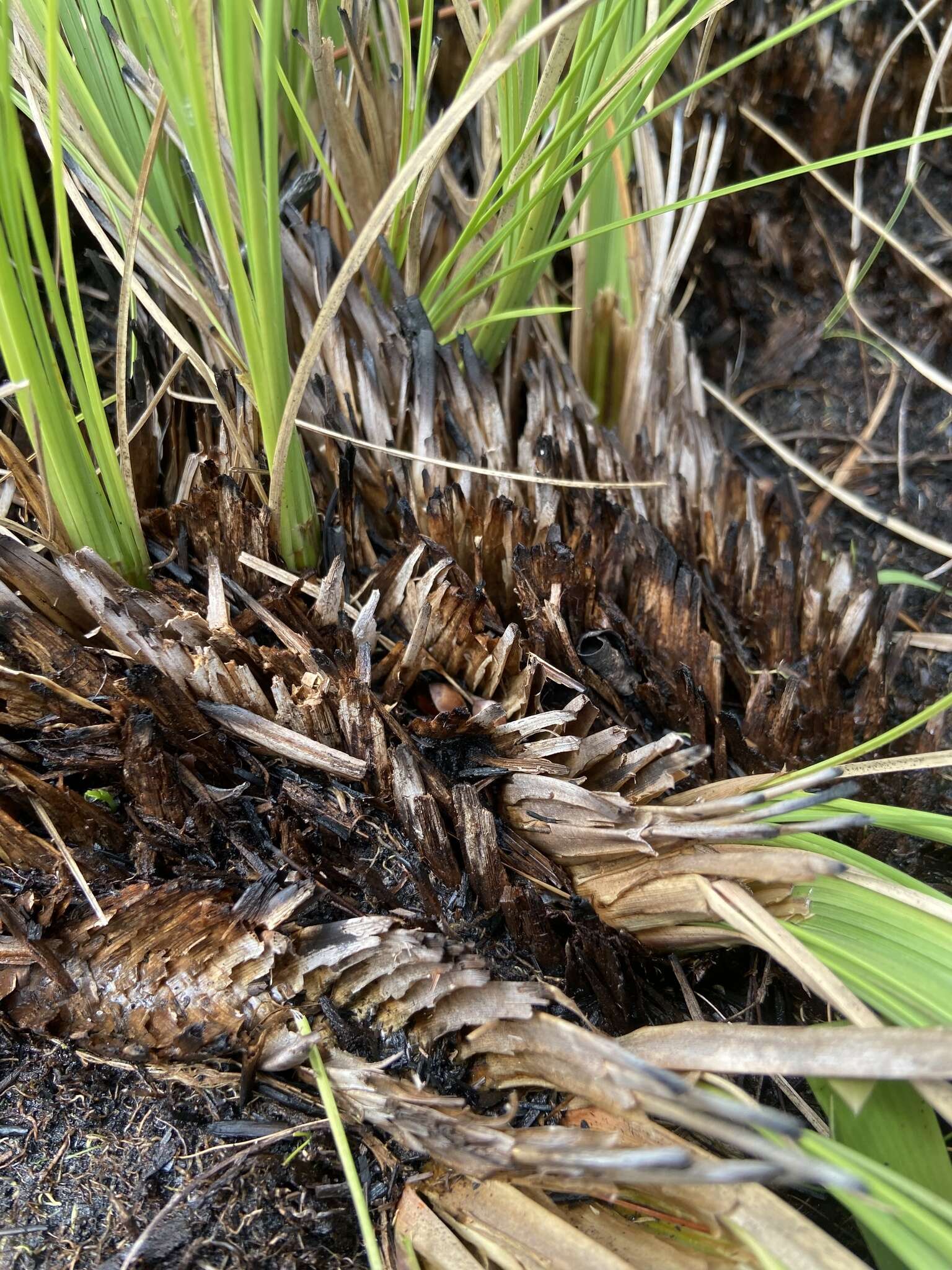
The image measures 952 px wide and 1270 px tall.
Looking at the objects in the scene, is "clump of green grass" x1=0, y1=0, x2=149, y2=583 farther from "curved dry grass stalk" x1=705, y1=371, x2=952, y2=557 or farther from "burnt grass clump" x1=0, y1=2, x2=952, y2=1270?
"curved dry grass stalk" x1=705, y1=371, x2=952, y2=557

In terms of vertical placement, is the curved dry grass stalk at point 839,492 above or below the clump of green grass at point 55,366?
below

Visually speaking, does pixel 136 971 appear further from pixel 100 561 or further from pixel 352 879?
pixel 100 561

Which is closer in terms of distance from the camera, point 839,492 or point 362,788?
point 362,788

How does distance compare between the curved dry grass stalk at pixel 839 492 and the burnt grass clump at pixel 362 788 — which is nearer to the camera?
the burnt grass clump at pixel 362 788

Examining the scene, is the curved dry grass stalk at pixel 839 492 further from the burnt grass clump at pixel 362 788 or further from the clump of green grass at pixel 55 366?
the clump of green grass at pixel 55 366

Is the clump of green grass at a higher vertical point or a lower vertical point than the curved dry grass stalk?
higher

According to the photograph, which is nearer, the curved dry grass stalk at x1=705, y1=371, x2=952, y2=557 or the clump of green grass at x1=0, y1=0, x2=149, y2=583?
the clump of green grass at x1=0, y1=0, x2=149, y2=583

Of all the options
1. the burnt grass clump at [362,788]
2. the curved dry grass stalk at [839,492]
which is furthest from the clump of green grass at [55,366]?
the curved dry grass stalk at [839,492]

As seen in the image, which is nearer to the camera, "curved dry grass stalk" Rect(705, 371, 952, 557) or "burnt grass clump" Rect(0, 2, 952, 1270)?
"burnt grass clump" Rect(0, 2, 952, 1270)

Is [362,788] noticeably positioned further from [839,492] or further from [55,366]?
[839,492]

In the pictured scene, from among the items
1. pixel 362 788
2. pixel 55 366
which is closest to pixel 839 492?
pixel 362 788

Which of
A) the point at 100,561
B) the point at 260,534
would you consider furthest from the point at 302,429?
the point at 100,561

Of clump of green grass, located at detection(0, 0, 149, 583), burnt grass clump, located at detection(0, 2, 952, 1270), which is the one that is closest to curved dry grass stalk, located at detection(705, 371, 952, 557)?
burnt grass clump, located at detection(0, 2, 952, 1270)
